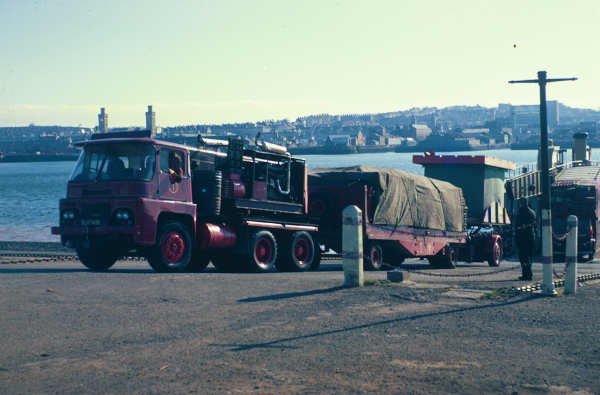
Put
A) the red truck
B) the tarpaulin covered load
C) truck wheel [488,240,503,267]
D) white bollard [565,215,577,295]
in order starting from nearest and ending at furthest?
white bollard [565,215,577,295] → the red truck → the tarpaulin covered load → truck wheel [488,240,503,267]

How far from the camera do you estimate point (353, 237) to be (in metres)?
13.2

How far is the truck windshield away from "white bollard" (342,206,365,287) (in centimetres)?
493

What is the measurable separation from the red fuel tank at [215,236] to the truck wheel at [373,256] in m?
4.80

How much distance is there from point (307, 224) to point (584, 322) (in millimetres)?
11101

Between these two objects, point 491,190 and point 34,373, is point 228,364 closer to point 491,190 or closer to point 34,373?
point 34,373

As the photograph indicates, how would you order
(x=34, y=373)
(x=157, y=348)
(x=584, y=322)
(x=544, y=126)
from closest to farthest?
(x=34, y=373) → (x=157, y=348) → (x=584, y=322) → (x=544, y=126)

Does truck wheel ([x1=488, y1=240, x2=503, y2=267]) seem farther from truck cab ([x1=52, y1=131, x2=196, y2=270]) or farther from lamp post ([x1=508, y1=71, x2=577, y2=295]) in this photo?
truck cab ([x1=52, y1=131, x2=196, y2=270])

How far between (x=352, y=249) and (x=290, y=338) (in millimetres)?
4704

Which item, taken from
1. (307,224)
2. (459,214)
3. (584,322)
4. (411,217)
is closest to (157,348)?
(584,322)

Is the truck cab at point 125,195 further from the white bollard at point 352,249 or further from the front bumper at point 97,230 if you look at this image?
the white bollard at point 352,249

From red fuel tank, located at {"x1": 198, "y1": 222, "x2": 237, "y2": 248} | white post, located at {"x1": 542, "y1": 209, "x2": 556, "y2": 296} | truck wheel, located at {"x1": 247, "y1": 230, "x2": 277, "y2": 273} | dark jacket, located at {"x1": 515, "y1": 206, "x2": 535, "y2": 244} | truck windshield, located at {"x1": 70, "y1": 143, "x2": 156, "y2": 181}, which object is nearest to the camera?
white post, located at {"x1": 542, "y1": 209, "x2": 556, "y2": 296}

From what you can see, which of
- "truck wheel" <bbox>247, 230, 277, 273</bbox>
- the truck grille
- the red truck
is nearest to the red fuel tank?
the red truck

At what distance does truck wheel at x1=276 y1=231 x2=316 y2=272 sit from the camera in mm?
19406

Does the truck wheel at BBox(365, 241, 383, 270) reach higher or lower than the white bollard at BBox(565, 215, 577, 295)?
lower
